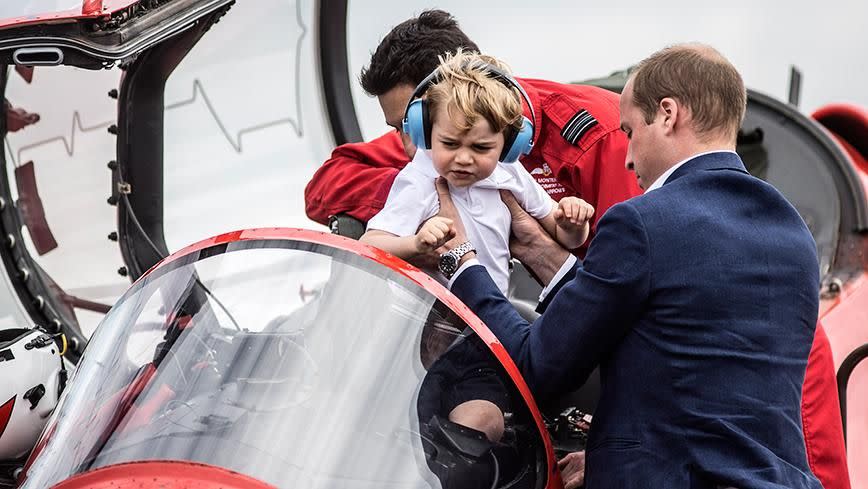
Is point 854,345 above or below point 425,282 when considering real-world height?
below

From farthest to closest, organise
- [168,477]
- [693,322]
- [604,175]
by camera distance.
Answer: [604,175] < [693,322] < [168,477]

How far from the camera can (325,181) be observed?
301 centimetres

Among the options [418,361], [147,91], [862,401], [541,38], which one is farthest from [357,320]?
[541,38]

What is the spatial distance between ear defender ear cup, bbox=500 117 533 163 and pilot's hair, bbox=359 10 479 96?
51 centimetres

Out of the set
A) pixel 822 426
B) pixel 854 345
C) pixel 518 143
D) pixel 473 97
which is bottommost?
pixel 854 345

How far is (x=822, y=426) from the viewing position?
223cm

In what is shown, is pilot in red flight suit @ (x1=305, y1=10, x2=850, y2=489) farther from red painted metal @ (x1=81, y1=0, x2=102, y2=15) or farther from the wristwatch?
red painted metal @ (x1=81, y1=0, x2=102, y2=15)

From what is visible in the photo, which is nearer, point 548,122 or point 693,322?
point 693,322

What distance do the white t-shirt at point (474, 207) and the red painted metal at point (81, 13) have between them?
699 mm

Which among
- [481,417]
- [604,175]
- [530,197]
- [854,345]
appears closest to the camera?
[481,417]

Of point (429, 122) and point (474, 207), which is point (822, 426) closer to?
point (474, 207)

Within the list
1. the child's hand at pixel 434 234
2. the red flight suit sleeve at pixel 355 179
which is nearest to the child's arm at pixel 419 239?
the child's hand at pixel 434 234

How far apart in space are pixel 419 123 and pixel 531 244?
0.36 metres

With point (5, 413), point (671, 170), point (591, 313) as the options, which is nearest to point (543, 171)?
point (671, 170)
